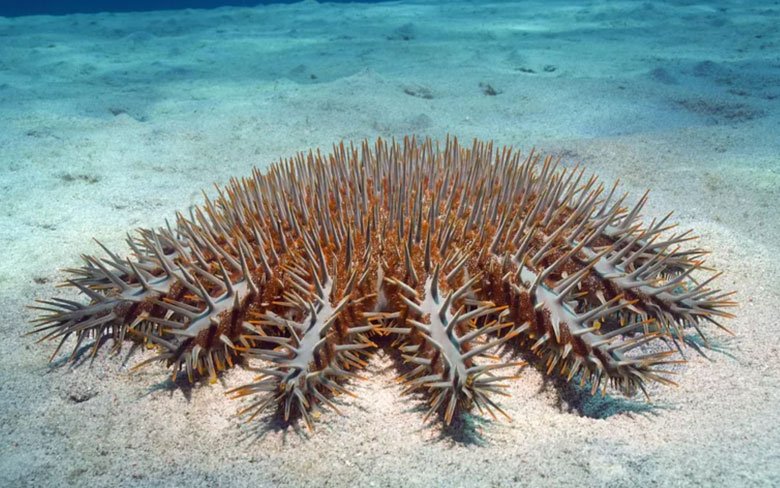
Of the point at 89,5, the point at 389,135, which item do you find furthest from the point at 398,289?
the point at 89,5

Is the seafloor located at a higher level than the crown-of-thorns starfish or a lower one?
lower

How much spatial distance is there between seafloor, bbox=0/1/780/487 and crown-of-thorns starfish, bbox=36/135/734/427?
214mm

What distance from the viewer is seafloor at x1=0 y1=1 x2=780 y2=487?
2480 mm

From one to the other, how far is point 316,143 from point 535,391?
4.75 meters

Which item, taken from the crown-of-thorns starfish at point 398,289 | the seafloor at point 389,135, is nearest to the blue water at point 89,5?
the seafloor at point 389,135

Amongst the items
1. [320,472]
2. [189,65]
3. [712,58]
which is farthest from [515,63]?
[320,472]

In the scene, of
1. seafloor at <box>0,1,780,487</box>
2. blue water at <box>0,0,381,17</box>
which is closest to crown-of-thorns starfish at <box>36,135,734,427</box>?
seafloor at <box>0,1,780,487</box>

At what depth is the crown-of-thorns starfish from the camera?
2635 millimetres

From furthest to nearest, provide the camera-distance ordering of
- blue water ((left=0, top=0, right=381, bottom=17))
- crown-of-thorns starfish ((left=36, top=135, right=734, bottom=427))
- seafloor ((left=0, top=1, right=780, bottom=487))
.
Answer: blue water ((left=0, top=0, right=381, bottom=17))
crown-of-thorns starfish ((left=36, top=135, right=734, bottom=427))
seafloor ((left=0, top=1, right=780, bottom=487))

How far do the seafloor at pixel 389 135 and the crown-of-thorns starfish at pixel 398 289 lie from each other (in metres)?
0.21

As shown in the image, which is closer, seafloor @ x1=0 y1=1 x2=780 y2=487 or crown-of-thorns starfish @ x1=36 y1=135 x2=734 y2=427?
seafloor @ x1=0 y1=1 x2=780 y2=487

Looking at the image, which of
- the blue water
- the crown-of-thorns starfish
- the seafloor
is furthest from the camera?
the blue water

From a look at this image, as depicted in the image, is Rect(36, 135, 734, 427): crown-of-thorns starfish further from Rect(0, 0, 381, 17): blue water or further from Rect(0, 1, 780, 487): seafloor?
Rect(0, 0, 381, 17): blue water

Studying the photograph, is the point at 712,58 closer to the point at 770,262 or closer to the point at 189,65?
the point at 770,262
